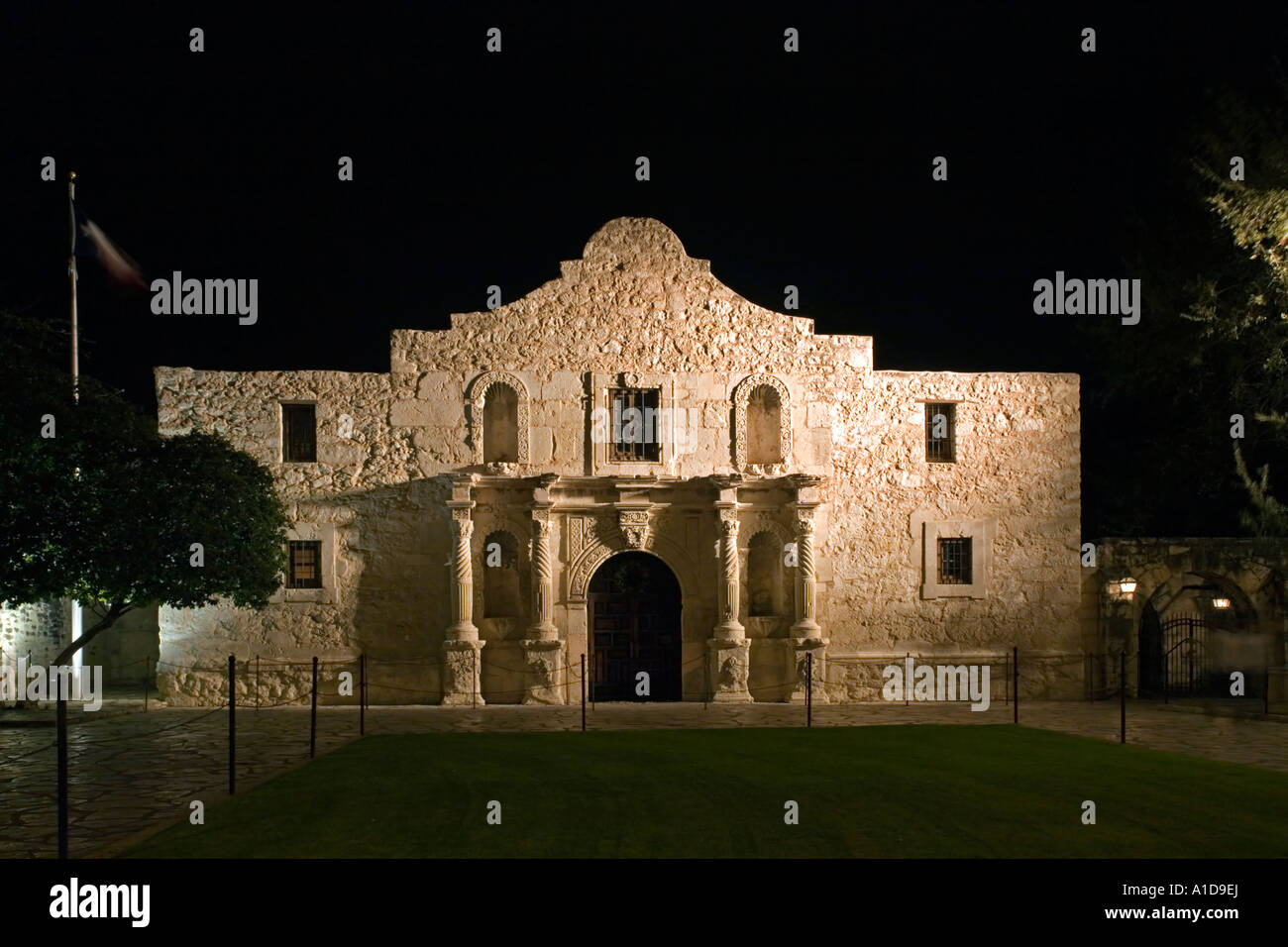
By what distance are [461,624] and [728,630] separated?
5.26 metres

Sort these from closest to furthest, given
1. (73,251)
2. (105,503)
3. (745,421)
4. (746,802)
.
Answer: (746,802)
(105,503)
(73,251)
(745,421)

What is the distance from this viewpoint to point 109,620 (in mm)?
19938

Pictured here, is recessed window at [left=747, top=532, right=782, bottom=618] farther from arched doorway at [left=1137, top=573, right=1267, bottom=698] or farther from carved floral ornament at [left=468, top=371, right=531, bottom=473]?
arched doorway at [left=1137, top=573, right=1267, bottom=698]

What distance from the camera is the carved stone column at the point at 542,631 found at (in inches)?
882

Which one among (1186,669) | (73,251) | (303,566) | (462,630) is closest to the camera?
(73,251)

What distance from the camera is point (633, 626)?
23.8m

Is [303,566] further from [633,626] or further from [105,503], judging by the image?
[633,626]

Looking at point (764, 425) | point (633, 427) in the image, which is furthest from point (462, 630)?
point (764, 425)

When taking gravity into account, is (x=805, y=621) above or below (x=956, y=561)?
below

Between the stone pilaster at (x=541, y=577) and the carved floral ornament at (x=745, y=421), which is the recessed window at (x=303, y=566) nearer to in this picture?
the stone pilaster at (x=541, y=577)

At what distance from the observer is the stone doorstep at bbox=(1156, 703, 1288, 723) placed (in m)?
20.5

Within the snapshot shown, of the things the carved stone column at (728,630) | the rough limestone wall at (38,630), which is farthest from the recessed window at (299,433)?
the carved stone column at (728,630)

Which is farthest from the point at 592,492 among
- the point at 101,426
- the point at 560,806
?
the point at 560,806
